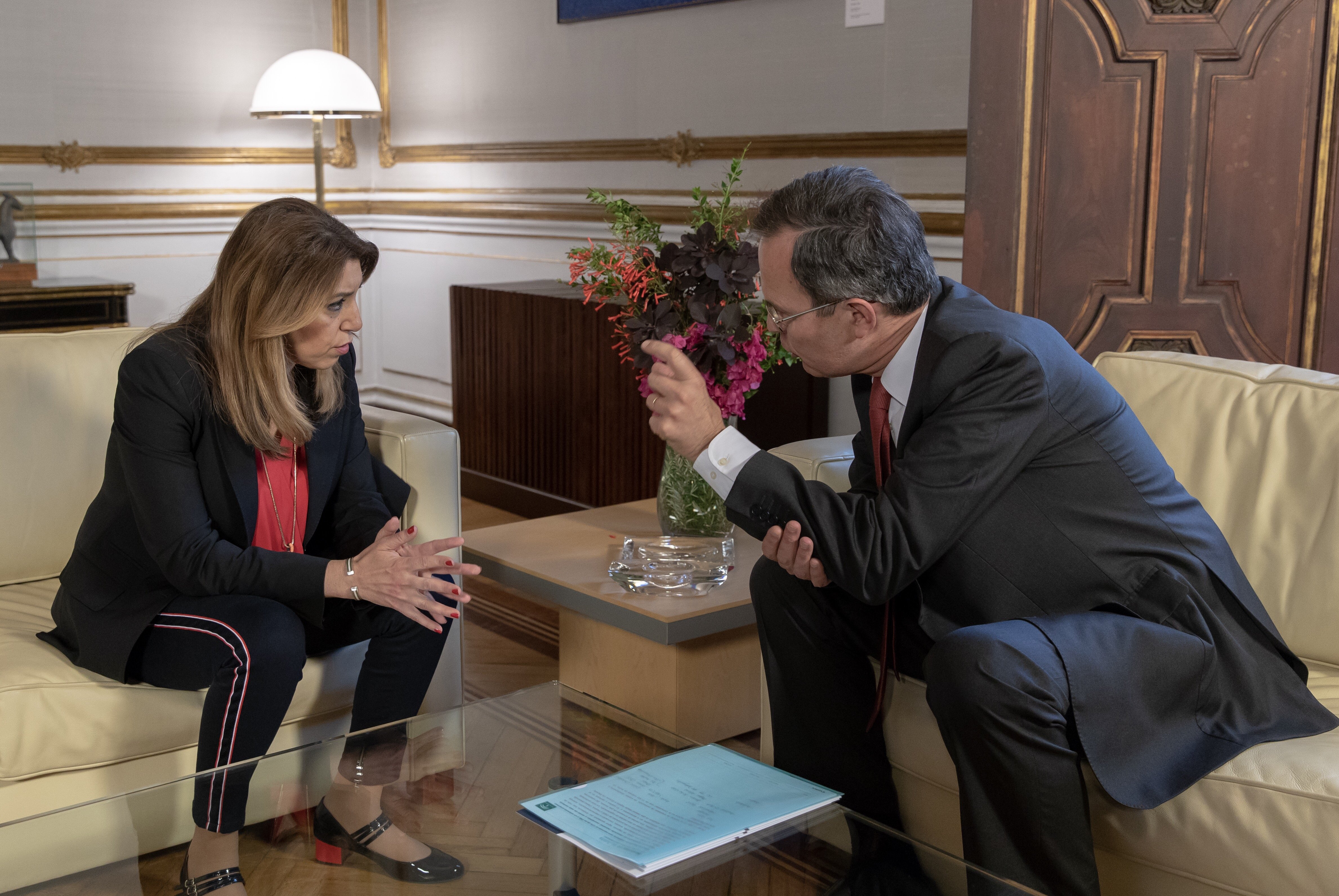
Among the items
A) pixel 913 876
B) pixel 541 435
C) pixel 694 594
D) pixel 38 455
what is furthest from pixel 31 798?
pixel 541 435

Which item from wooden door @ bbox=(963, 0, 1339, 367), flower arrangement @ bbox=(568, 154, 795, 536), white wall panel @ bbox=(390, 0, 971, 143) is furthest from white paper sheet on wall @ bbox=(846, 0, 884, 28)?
flower arrangement @ bbox=(568, 154, 795, 536)

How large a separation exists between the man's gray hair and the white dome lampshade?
292 cm

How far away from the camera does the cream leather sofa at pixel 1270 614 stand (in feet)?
4.46

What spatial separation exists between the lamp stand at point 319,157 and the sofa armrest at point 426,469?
2.40m

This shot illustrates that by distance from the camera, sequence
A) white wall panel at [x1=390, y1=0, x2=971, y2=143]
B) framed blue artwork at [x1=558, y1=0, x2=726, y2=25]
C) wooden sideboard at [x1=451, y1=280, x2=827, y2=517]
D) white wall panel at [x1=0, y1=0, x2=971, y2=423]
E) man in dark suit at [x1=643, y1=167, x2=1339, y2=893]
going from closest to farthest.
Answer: man in dark suit at [x1=643, y1=167, x2=1339, y2=893], white wall panel at [x1=390, y1=0, x2=971, y2=143], wooden sideboard at [x1=451, y1=280, x2=827, y2=517], white wall panel at [x1=0, y1=0, x2=971, y2=423], framed blue artwork at [x1=558, y1=0, x2=726, y2=25]

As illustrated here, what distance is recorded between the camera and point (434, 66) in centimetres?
468

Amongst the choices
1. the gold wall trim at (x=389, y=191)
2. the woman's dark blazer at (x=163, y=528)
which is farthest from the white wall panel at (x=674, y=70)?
the woman's dark blazer at (x=163, y=528)

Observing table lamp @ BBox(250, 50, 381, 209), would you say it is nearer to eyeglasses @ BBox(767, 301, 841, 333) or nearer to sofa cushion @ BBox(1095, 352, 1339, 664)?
eyeglasses @ BBox(767, 301, 841, 333)

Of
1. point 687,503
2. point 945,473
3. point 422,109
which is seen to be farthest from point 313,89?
point 945,473

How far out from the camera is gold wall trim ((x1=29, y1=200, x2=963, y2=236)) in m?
3.99

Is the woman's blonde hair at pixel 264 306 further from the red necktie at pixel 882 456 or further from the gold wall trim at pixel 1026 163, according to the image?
the gold wall trim at pixel 1026 163

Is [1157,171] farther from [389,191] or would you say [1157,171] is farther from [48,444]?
[389,191]

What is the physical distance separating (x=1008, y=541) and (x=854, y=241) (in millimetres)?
426

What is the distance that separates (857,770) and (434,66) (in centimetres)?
374
